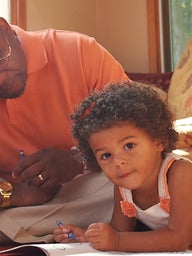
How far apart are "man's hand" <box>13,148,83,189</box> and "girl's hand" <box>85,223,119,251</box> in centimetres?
29

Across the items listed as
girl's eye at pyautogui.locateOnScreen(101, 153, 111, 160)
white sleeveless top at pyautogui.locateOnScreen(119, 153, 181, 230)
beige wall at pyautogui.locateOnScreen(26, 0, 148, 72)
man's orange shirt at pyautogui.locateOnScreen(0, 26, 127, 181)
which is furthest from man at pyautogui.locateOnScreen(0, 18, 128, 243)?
beige wall at pyautogui.locateOnScreen(26, 0, 148, 72)

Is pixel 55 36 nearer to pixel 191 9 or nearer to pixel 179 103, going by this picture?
pixel 179 103

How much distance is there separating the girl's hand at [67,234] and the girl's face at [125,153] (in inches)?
7.4

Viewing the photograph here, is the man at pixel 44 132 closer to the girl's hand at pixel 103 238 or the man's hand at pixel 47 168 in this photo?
the man's hand at pixel 47 168

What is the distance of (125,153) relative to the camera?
1138mm

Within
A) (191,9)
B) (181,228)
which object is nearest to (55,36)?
(181,228)

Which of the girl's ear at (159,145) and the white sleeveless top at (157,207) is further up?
the girl's ear at (159,145)

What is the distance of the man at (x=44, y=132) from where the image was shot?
4.50 feet

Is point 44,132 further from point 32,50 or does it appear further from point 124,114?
point 124,114

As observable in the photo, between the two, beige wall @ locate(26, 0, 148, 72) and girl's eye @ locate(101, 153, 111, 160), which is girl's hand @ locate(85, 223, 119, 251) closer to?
girl's eye @ locate(101, 153, 111, 160)

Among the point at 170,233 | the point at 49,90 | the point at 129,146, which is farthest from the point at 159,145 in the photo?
the point at 49,90

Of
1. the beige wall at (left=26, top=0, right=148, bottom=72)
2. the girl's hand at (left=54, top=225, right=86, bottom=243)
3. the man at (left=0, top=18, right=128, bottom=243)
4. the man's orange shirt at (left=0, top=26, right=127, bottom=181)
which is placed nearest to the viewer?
the girl's hand at (left=54, top=225, right=86, bottom=243)

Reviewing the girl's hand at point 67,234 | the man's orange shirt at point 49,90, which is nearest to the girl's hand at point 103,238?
the girl's hand at point 67,234

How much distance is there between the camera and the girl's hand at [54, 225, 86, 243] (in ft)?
4.11
